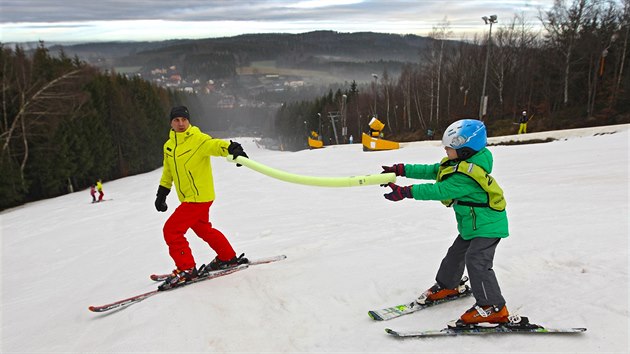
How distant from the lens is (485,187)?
3.36 m

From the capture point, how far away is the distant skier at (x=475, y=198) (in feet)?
11.1

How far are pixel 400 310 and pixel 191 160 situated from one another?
314cm

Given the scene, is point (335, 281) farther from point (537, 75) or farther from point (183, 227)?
point (537, 75)

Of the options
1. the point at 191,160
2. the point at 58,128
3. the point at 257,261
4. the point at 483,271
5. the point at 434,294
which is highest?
the point at 191,160

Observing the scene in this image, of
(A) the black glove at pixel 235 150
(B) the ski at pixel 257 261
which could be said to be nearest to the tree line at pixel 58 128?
(B) the ski at pixel 257 261

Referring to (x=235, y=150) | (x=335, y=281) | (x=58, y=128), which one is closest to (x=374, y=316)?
(x=335, y=281)

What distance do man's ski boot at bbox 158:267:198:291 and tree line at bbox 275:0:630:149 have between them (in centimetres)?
2308

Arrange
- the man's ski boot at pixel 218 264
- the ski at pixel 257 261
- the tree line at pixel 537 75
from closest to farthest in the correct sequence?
the man's ski boot at pixel 218 264 → the ski at pixel 257 261 → the tree line at pixel 537 75

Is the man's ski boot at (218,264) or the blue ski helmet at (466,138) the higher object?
the blue ski helmet at (466,138)

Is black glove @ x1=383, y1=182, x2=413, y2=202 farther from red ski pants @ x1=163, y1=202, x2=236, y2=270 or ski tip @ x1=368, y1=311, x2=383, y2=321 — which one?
red ski pants @ x1=163, y1=202, x2=236, y2=270

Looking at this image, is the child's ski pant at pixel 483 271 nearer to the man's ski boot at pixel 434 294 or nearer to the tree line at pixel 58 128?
the man's ski boot at pixel 434 294

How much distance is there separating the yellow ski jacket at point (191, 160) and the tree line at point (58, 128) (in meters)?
30.4

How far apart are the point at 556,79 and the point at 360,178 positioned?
150 feet

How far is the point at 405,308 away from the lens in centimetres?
402
